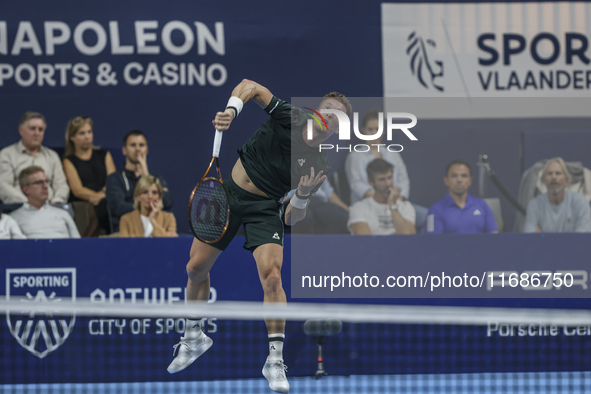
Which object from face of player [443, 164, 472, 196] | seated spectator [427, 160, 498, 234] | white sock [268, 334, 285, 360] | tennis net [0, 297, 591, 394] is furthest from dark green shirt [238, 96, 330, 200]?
face of player [443, 164, 472, 196]

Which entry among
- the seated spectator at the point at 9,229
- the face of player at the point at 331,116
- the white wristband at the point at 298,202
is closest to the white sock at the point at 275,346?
the white wristband at the point at 298,202

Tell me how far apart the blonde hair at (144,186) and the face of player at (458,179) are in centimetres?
271

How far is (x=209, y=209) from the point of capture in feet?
20.9

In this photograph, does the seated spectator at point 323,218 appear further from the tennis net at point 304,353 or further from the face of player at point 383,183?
the tennis net at point 304,353

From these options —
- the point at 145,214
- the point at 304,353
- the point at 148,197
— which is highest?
the point at 148,197

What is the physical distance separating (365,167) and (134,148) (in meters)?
2.25

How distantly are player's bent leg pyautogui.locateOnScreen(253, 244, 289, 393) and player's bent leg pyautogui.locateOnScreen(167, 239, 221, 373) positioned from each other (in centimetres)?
36

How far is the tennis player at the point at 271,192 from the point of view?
20.5 ft

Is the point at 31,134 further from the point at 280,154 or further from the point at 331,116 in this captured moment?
the point at 331,116

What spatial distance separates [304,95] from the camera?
10.7 meters

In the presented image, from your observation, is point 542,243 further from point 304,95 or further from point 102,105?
→ point 102,105

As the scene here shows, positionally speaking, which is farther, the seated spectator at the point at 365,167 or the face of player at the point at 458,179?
the seated spectator at the point at 365,167

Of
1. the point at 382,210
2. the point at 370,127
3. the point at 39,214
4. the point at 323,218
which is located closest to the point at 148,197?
the point at 39,214

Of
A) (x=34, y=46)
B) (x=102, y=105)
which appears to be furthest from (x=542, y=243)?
(x=34, y=46)
